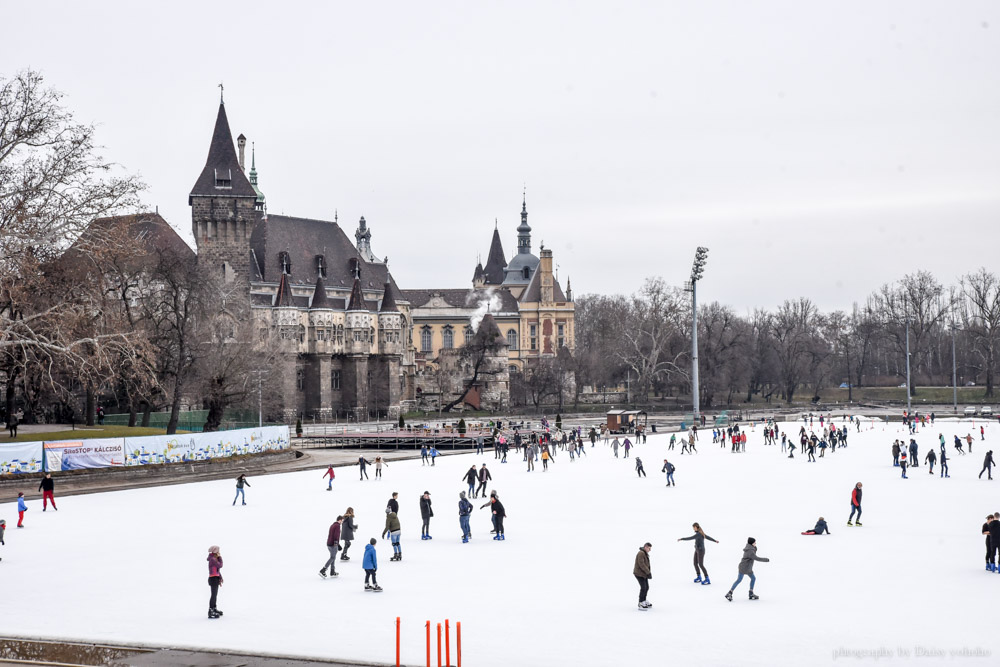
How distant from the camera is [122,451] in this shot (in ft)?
124

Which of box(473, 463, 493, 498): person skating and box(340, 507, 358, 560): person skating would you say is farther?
box(473, 463, 493, 498): person skating

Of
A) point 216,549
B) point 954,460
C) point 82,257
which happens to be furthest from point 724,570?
point 82,257

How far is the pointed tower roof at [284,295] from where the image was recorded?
3401 inches

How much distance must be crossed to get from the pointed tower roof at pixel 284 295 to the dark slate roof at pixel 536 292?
1700 inches

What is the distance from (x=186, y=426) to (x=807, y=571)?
4391 centimetres

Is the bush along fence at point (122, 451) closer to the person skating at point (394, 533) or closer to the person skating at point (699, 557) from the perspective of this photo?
the person skating at point (394, 533)

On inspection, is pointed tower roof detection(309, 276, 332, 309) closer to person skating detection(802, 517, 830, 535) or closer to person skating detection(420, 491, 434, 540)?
person skating detection(420, 491, 434, 540)

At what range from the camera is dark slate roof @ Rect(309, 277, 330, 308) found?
88938 millimetres

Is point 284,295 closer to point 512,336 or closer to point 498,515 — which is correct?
point 512,336

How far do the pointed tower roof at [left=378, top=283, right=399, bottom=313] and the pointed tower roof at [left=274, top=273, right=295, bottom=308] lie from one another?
9800 mm

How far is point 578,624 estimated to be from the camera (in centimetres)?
1477

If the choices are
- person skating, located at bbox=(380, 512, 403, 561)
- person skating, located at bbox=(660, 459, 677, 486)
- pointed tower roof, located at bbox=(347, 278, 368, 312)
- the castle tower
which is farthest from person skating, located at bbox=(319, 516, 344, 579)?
pointed tower roof, located at bbox=(347, 278, 368, 312)

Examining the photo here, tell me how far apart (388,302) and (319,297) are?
7.67 meters

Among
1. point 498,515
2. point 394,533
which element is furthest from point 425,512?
point 394,533
